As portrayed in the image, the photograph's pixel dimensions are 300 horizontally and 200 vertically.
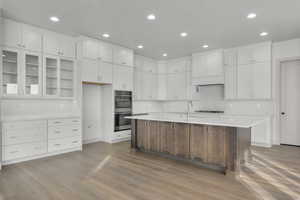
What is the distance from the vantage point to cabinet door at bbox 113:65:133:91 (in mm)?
5312

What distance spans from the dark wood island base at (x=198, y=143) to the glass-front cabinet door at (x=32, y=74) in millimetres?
2540

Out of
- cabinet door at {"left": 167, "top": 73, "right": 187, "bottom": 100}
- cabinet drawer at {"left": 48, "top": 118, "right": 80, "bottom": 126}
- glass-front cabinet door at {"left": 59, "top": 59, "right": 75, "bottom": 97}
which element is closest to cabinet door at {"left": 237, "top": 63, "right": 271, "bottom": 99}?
cabinet door at {"left": 167, "top": 73, "right": 187, "bottom": 100}

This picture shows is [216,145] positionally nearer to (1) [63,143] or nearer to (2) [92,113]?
(1) [63,143]

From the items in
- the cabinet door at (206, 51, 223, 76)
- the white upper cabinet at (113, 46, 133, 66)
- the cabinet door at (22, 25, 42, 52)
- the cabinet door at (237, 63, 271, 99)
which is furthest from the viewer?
the cabinet door at (206, 51, 223, 76)

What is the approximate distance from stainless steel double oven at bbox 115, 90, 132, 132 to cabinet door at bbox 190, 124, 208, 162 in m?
2.61

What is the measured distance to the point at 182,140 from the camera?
3602 mm

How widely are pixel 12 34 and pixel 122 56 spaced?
271 cm

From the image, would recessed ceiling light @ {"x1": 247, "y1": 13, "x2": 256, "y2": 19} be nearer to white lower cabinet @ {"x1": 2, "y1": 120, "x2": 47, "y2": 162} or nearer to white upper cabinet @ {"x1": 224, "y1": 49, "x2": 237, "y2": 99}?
white upper cabinet @ {"x1": 224, "y1": 49, "x2": 237, "y2": 99}

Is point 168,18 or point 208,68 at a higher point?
point 168,18

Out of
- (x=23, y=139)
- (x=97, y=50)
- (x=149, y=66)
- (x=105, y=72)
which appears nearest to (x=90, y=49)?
(x=97, y=50)

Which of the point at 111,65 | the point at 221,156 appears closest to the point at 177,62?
the point at 111,65

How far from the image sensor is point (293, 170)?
10.5 ft

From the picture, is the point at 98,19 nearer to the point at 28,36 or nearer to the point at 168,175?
the point at 28,36

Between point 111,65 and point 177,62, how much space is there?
9.35ft
